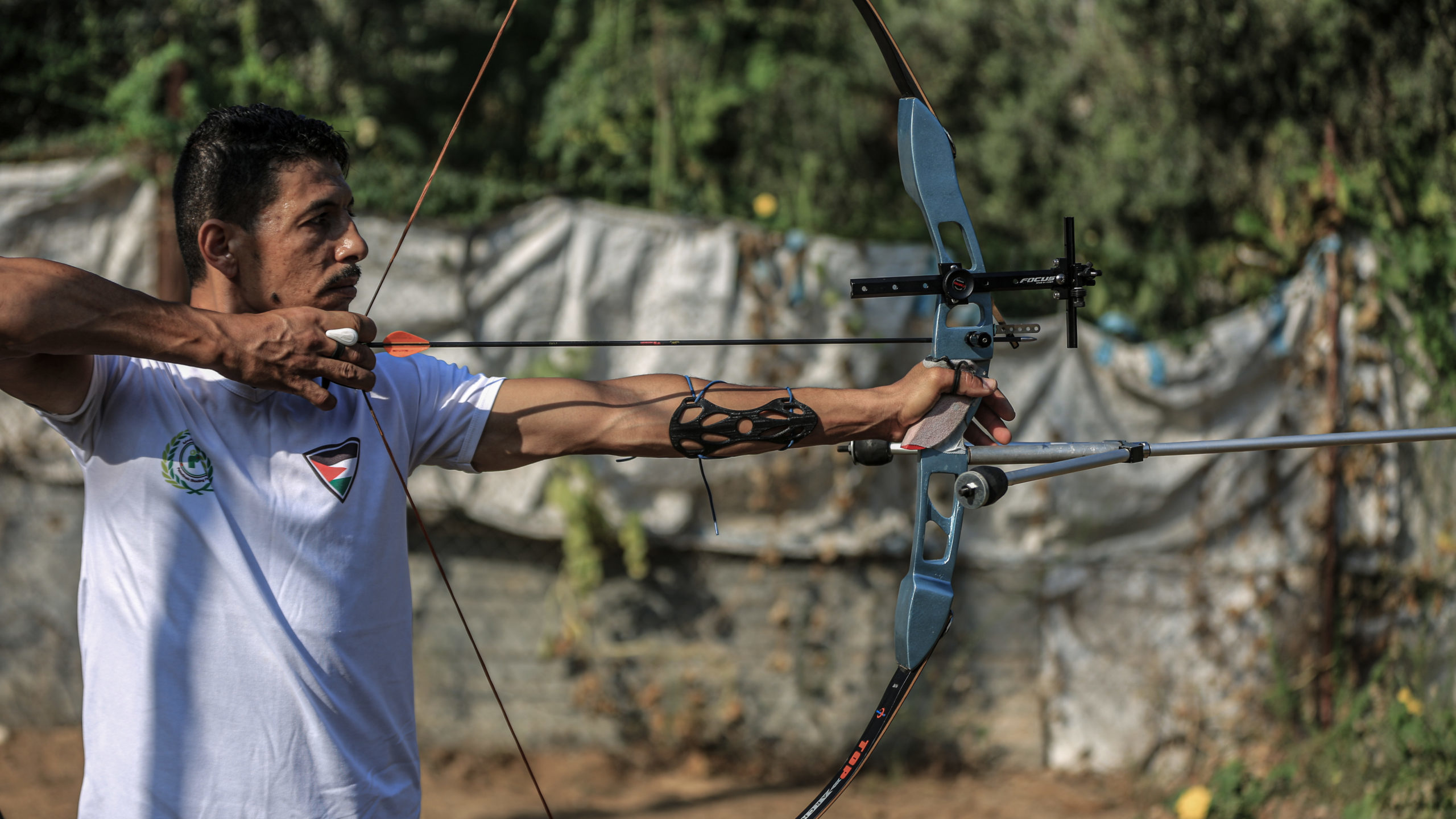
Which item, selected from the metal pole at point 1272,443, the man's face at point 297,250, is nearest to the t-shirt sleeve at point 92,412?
the man's face at point 297,250

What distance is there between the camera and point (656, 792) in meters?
4.40

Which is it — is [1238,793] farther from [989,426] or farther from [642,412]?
[642,412]

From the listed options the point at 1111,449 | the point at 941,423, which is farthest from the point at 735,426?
the point at 1111,449

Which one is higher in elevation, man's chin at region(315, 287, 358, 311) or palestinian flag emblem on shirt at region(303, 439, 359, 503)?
man's chin at region(315, 287, 358, 311)

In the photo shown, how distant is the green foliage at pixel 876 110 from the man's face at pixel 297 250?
8.98ft

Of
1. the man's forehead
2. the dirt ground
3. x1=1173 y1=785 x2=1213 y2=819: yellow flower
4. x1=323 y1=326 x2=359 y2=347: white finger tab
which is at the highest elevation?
the man's forehead

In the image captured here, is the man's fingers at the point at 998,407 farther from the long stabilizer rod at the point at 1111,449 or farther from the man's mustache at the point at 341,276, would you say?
the man's mustache at the point at 341,276

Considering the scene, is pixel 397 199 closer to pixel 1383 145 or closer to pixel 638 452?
pixel 638 452

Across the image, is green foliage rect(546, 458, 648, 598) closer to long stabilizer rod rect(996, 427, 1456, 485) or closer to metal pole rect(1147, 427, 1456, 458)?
long stabilizer rod rect(996, 427, 1456, 485)

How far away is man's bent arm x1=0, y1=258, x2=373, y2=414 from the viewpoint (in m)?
1.43

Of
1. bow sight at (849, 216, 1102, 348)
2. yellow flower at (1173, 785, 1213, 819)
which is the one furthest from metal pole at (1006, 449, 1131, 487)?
yellow flower at (1173, 785, 1213, 819)

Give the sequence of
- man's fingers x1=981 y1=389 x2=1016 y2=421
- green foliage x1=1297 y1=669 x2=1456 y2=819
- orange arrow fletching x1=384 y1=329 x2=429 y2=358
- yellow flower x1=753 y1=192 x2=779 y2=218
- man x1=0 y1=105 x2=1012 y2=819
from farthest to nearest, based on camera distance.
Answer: yellow flower x1=753 y1=192 x2=779 y2=218 → green foliage x1=1297 y1=669 x2=1456 y2=819 → man's fingers x1=981 y1=389 x2=1016 y2=421 → orange arrow fletching x1=384 y1=329 x2=429 y2=358 → man x1=0 y1=105 x2=1012 y2=819

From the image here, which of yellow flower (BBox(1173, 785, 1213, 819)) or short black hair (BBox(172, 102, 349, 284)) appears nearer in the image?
short black hair (BBox(172, 102, 349, 284))

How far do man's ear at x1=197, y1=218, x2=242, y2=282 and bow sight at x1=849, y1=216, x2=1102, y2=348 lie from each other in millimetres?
985
